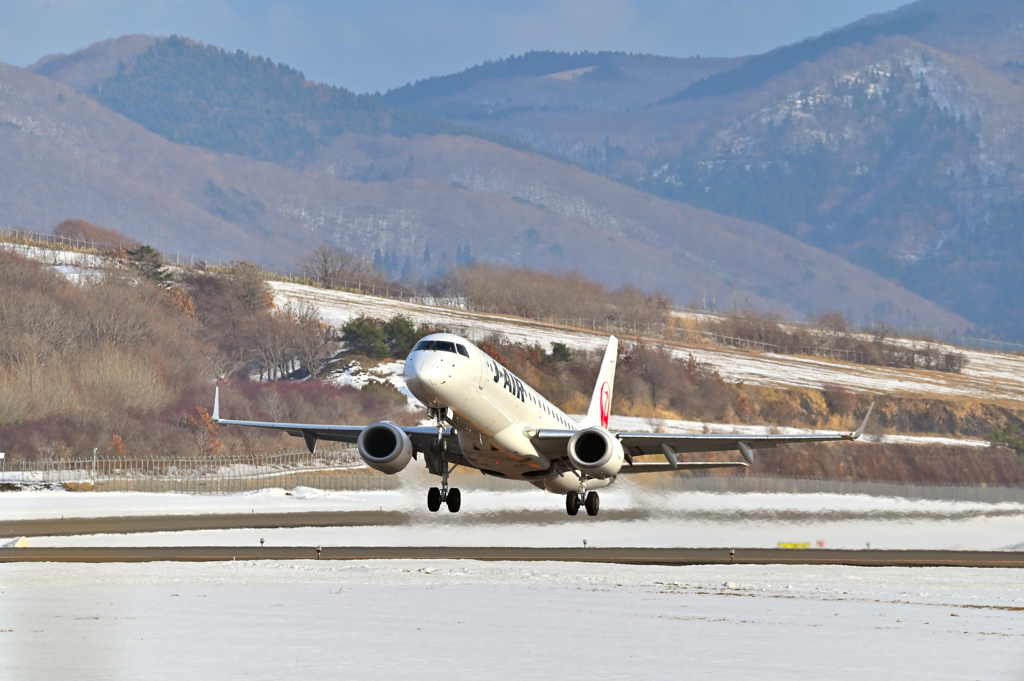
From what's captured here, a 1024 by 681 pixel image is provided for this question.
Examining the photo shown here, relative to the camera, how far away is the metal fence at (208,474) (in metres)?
69.3

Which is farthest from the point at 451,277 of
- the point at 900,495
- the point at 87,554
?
the point at 87,554

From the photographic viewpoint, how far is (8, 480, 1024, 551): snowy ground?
157 feet

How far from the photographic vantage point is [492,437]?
35.8 metres

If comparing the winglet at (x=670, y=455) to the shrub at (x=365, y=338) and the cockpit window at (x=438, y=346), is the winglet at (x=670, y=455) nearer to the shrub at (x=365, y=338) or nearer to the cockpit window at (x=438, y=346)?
the cockpit window at (x=438, y=346)

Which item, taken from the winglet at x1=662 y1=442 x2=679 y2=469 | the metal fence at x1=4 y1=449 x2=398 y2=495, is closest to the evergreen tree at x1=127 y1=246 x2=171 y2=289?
the metal fence at x1=4 y1=449 x2=398 y2=495

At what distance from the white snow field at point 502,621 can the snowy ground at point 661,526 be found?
315 inches

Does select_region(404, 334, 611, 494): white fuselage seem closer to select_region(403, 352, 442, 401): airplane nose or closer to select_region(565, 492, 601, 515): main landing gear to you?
select_region(403, 352, 442, 401): airplane nose

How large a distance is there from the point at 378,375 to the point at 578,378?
60.3 feet

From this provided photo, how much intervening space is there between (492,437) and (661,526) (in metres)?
15.7

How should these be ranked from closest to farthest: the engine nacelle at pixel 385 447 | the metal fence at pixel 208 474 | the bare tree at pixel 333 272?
Answer: 1. the engine nacelle at pixel 385 447
2. the metal fence at pixel 208 474
3. the bare tree at pixel 333 272

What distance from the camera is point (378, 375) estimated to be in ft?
338

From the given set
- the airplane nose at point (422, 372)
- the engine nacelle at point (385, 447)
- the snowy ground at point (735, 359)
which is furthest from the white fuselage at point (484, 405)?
the snowy ground at point (735, 359)

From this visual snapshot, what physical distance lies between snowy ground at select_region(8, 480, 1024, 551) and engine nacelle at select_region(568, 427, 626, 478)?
11.1 metres

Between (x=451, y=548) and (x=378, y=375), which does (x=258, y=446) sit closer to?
(x=378, y=375)
